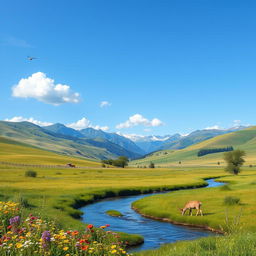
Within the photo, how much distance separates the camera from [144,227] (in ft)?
131

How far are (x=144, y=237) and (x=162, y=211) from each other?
1389 centimetres

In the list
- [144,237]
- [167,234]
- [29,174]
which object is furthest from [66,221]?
[29,174]

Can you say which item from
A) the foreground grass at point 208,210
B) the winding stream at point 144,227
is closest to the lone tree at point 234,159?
the foreground grass at point 208,210

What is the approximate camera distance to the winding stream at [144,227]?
33.4 metres

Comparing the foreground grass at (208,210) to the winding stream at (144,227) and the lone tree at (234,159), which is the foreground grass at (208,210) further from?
the lone tree at (234,159)

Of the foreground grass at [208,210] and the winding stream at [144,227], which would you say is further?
the foreground grass at [208,210]

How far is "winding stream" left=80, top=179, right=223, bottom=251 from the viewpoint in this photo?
1313 inches

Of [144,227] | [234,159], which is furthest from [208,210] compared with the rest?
[234,159]

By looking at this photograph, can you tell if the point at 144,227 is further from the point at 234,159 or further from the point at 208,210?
the point at 234,159

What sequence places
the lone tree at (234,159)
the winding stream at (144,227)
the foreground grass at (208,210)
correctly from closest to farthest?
1. the winding stream at (144,227)
2. the foreground grass at (208,210)
3. the lone tree at (234,159)

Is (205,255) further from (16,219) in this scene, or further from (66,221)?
(66,221)

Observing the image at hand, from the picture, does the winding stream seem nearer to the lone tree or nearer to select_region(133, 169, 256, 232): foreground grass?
select_region(133, 169, 256, 232): foreground grass

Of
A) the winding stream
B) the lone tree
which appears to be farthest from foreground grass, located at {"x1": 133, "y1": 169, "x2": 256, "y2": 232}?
the lone tree

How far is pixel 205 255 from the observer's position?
13.0 metres
